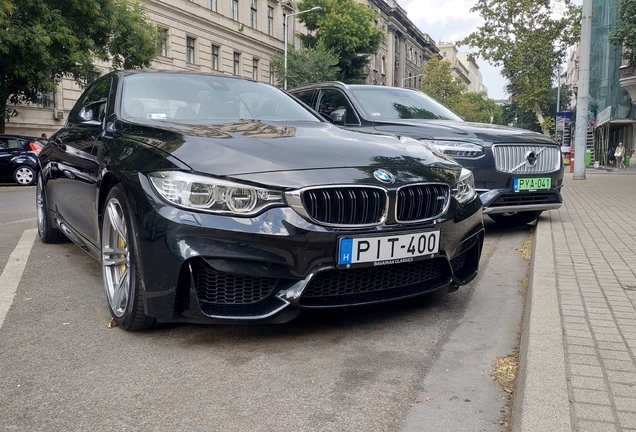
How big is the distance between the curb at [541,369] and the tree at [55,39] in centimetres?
1580

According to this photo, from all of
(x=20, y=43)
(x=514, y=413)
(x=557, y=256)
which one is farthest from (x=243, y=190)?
(x=20, y=43)

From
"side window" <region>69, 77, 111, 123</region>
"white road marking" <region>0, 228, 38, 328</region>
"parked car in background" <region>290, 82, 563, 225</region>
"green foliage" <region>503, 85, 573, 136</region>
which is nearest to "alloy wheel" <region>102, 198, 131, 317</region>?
"white road marking" <region>0, 228, 38, 328</region>

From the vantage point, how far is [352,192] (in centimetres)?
314

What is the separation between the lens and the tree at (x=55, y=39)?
16812 mm

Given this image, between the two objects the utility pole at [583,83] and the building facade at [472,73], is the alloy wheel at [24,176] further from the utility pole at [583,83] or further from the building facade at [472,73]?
the building facade at [472,73]

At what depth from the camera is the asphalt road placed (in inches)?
95.3

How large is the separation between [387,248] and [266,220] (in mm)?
645

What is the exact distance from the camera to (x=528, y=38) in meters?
34.3

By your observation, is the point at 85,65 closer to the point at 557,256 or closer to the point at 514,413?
the point at 557,256

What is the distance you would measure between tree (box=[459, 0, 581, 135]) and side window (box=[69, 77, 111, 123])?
32309 mm

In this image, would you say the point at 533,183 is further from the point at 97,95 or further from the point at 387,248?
the point at 97,95

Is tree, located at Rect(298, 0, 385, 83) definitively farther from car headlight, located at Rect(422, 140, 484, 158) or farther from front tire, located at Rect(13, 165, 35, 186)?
car headlight, located at Rect(422, 140, 484, 158)

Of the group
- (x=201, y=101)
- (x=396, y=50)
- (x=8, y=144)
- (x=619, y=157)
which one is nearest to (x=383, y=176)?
(x=201, y=101)

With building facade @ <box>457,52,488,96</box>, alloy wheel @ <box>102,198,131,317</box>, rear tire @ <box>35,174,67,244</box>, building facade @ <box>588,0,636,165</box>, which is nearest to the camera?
alloy wheel @ <box>102,198,131,317</box>
